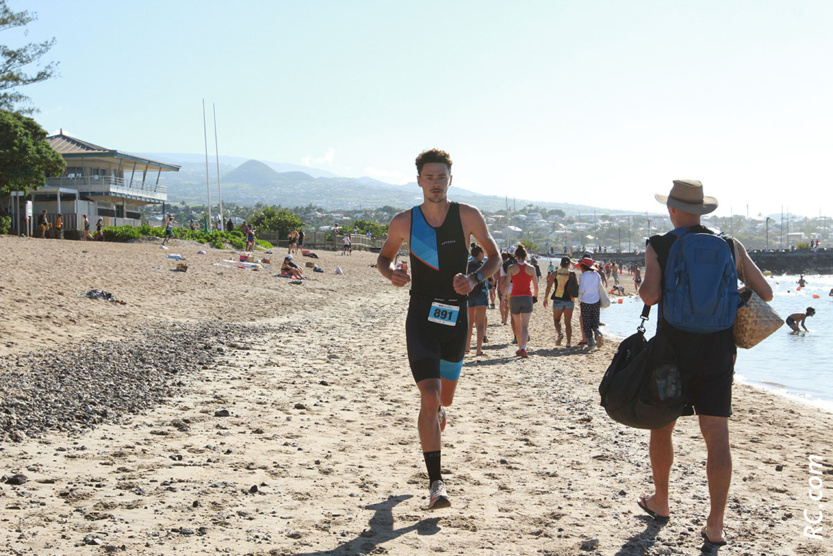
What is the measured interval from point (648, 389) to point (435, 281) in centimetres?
135

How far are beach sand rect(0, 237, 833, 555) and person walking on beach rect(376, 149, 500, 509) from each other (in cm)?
62

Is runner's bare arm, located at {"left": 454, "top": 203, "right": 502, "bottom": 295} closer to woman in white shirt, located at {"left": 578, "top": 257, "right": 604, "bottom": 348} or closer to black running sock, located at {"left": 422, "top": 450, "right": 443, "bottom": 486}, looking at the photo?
black running sock, located at {"left": 422, "top": 450, "right": 443, "bottom": 486}

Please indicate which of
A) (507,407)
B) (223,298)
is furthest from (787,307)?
(507,407)

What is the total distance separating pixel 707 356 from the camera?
3.43 m

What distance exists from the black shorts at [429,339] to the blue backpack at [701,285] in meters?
1.22

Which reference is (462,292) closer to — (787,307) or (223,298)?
(223,298)

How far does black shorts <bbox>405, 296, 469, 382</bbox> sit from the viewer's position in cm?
410

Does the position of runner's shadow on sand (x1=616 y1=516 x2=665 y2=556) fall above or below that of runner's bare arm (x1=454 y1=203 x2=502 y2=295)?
below

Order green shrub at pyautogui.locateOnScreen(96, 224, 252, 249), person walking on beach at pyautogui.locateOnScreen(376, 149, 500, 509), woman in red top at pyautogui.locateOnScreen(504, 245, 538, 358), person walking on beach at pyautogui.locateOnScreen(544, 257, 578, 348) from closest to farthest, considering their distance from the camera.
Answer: person walking on beach at pyautogui.locateOnScreen(376, 149, 500, 509) < woman in red top at pyautogui.locateOnScreen(504, 245, 538, 358) < person walking on beach at pyautogui.locateOnScreen(544, 257, 578, 348) < green shrub at pyautogui.locateOnScreen(96, 224, 252, 249)

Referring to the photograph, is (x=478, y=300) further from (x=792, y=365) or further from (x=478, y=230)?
(x=792, y=365)

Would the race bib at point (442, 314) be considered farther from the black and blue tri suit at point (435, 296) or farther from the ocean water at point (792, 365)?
the ocean water at point (792, 365)

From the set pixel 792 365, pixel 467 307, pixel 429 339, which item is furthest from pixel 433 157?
pixel 792 365

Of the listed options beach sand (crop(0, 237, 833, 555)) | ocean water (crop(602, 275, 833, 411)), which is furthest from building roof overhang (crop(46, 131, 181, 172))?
beach sand (crop(0, 237, 833, 555))

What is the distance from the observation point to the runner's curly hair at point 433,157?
169 inches
